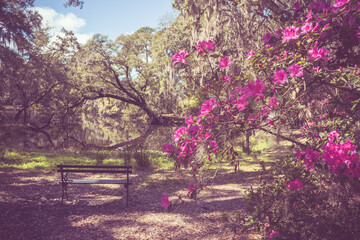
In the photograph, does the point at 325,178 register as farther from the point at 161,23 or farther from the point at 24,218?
the point at 161,23

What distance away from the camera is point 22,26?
8.18 metres

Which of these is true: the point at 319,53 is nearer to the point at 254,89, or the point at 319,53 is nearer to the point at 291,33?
the point at 291,33

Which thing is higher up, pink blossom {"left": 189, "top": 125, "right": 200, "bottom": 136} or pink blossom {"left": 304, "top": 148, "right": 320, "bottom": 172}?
pink blossom {"left": 189, "top": 125, "right": 200, "bottom": 136}


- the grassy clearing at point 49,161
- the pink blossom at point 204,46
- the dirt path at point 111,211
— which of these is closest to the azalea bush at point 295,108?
the pink blossom at point 204,46

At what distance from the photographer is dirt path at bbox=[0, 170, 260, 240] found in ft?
10.9

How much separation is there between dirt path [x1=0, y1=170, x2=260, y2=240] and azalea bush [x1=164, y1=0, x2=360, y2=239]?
779 mm

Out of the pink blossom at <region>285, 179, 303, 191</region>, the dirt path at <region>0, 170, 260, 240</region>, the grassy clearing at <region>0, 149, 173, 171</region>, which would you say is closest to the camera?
the pink blossom at <region>285, 179, 303, 191</region>

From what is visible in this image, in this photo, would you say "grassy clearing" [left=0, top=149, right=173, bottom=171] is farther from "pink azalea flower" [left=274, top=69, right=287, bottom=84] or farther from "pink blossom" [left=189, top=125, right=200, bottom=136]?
"pink azalea flower" [left=274, top=69, right=287, bottom=84]

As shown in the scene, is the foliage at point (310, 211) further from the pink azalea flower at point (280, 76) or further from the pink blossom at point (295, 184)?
the pink azalea flower at point (280, 76)

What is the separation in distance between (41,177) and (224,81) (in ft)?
19.1

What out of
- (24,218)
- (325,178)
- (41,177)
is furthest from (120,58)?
(325,178)

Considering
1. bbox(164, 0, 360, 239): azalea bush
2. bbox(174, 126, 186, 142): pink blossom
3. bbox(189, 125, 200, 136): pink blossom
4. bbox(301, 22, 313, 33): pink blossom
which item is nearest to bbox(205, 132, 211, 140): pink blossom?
bbox(164, 0, 360, 239): azalea bush

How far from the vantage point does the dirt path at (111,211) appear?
331 centimetres


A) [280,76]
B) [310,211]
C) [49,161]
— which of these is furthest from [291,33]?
[49,161]
